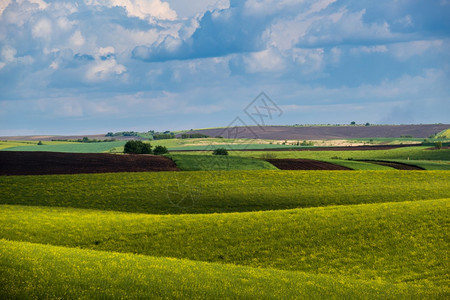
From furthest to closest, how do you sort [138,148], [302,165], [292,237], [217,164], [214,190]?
1. [138,148]
2. [302,165]
3. [217,164]
4. [214,190]
5. [292,237]

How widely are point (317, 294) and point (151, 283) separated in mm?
6512

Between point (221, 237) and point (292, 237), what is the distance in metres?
4.29

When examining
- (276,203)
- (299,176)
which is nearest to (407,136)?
(299,176)

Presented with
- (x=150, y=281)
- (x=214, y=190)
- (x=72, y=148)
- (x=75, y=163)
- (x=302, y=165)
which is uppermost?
(x=72, y=148)

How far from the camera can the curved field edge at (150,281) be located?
17.0 metres

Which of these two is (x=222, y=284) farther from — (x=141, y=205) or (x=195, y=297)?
(x=141, y=205)

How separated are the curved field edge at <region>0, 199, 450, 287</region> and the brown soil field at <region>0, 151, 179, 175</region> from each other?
21714 millimetres

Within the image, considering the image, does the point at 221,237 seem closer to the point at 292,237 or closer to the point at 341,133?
the point at 292,237

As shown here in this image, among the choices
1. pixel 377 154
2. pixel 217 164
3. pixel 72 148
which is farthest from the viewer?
pixel 72 148

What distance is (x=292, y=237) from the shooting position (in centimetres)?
2819

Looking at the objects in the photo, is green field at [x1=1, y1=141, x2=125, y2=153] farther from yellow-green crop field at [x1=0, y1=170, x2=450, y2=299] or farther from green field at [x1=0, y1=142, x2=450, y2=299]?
green field at [x1=0, y1=142, x2=450, y2=299]

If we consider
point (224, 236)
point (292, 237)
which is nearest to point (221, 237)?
point (224, 236)

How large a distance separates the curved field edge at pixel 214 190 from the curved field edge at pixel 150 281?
60.5 ft

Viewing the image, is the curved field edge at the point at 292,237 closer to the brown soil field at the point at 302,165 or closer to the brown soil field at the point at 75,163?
the brown soil field at the point at 75,163
